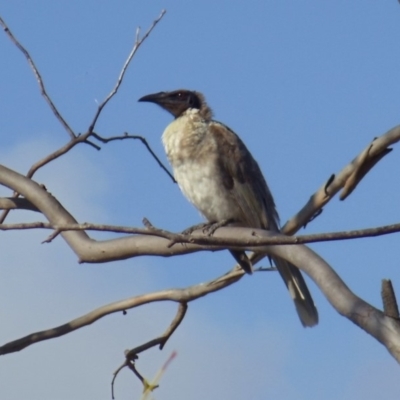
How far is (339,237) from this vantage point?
10.0 ft

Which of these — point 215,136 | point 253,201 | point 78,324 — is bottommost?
point 78,324

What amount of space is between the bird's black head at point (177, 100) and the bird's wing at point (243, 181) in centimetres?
45

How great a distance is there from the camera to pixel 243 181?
7.12 meters

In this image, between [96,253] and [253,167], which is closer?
[96,253]

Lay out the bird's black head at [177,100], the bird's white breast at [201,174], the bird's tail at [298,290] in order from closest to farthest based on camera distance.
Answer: the bird's tail at [298,290]
the bird's white breast at [201,174]
the bird's black head at [177,100]

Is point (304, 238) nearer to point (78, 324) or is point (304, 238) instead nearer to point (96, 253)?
point (96, 253)

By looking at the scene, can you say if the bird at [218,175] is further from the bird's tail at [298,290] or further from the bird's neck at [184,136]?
the bird's tail at [298,290]

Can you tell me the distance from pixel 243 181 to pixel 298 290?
1022mm

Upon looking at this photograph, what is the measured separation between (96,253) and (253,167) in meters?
2.63

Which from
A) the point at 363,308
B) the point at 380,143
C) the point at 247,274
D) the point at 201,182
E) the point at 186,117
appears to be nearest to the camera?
the point at 363,308

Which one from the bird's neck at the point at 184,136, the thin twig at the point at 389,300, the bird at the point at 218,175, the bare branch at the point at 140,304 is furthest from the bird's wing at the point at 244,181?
the thin twig at the point at 389,300

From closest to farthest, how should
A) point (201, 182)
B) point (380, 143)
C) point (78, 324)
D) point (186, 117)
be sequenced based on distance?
point (380, 143) → point (78, 324) → point (201, 182) → point (186, 117)

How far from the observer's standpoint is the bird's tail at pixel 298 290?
6.33 m

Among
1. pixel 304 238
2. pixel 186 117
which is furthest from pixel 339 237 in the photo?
pixel 186 117
